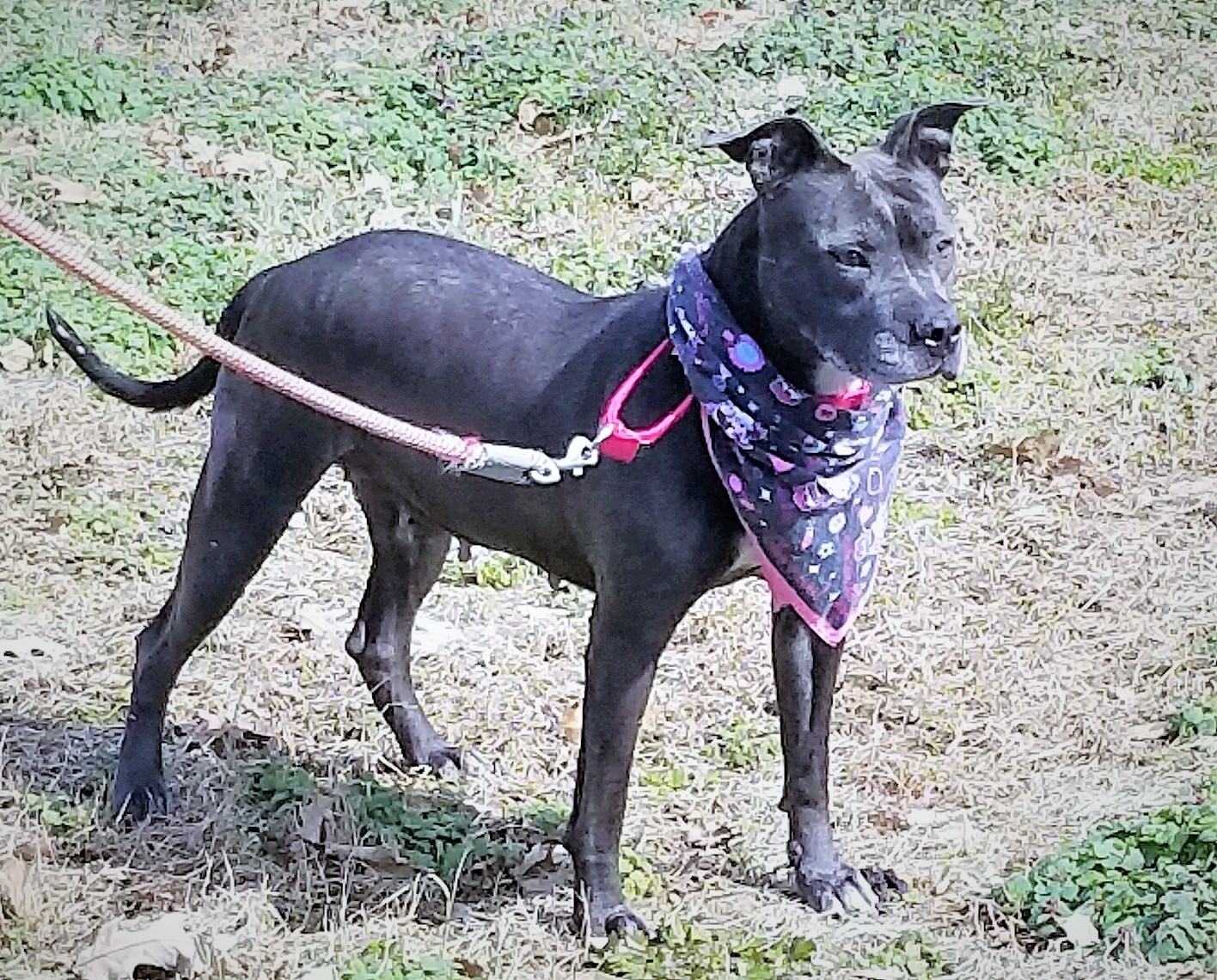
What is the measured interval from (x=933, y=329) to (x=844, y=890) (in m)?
1.29

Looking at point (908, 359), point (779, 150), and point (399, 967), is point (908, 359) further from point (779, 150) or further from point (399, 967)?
point (399, 967)

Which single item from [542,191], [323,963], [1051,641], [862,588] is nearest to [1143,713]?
[1051,641]

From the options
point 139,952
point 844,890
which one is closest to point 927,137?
point 844,890

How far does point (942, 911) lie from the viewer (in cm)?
375

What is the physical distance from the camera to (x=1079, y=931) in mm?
3561

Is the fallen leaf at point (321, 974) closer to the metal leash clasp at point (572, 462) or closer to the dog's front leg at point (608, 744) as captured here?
the dog's front leg at point (608, 744)

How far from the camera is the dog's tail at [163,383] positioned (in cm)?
402

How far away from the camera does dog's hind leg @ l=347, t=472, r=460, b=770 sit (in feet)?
13.8

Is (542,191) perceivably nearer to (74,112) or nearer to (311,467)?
(74,112)

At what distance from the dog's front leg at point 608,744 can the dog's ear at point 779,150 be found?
78 cm

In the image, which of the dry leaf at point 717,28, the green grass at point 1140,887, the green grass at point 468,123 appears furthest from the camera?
the dry leaf at point 717,28

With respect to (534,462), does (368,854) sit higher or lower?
lower

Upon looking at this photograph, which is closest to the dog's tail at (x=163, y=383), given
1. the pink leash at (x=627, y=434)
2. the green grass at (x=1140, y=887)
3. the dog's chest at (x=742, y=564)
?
the pink leash at (x=627, y=434)

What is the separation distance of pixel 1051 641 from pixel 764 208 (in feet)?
6.72
